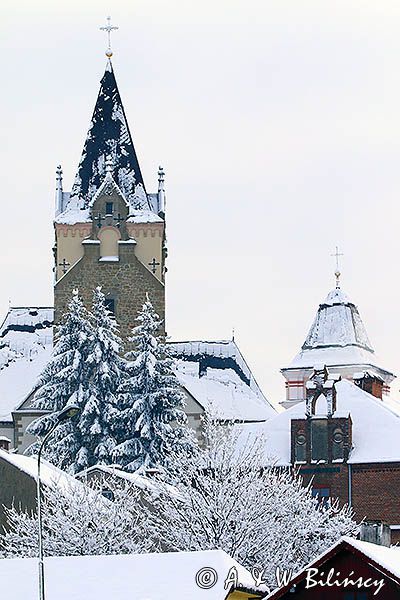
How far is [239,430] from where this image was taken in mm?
63750

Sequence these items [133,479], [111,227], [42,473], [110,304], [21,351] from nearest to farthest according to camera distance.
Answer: [42,473] → [133,479] → [110,304] → [111,227] → [21,351]

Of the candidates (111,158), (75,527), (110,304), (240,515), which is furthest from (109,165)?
(75,527)

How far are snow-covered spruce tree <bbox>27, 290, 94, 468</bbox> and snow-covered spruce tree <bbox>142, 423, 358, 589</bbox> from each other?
50.3 feet

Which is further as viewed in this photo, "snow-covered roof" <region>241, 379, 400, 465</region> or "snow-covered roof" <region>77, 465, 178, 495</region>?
"snow-covered roof" <region>241, 379, 400, 465</region>

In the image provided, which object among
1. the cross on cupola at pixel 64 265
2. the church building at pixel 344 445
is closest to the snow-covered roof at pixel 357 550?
the church building at pixel 344 445

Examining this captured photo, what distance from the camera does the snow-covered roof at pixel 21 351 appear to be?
81625mm

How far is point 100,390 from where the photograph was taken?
73188mm

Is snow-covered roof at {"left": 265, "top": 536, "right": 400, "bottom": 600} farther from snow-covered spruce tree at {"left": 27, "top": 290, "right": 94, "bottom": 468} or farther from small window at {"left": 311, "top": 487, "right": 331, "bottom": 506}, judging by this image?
snow-covered spruce tree at {"left": 27, "top": 290, "right": 94, "bottom": 468}

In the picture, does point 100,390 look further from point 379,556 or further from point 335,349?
Result: point 379,556

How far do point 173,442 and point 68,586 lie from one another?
104 feet

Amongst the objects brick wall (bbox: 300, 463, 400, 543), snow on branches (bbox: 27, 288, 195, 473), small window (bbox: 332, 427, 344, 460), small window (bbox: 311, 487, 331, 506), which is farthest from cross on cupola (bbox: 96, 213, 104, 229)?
small window (bbox: 311, 487, 331, 506)

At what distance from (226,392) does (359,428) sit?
21.4 meters

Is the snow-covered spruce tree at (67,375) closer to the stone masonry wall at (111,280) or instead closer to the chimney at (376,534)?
the stone masonry wall at (111,280)

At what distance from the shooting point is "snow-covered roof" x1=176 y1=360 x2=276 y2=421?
82.7 m
